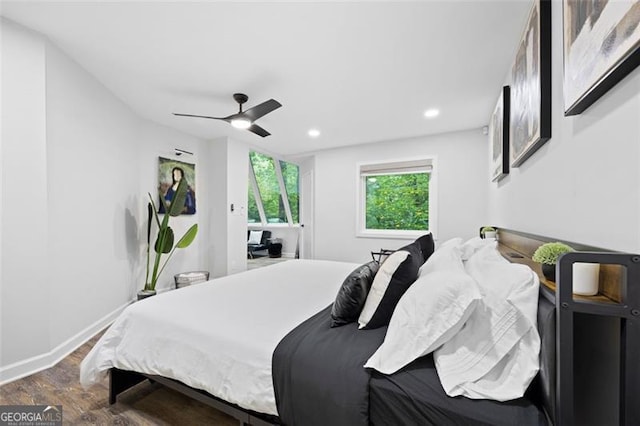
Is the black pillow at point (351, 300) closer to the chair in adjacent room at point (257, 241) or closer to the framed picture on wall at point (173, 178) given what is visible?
the framed picture on wall at point (173, 178)

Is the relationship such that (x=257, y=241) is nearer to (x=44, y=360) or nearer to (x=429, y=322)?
(x=44, y=360)

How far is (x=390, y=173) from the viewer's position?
4633 mm

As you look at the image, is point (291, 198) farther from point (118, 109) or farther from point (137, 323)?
point (137, 323)

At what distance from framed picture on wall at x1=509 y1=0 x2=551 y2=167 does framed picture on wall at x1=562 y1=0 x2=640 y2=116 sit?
0.85 feet

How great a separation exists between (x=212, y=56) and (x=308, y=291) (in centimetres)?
213

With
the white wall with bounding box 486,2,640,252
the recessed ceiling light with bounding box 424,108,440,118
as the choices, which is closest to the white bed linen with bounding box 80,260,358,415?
the white wall with bounding box 486,2,640,252

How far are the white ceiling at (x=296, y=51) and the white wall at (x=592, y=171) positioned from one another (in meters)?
0.86

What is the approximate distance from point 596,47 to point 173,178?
451 cm

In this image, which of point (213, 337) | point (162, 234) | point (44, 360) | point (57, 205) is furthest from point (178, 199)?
point (213, 337)

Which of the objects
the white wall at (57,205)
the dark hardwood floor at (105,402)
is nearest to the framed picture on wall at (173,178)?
the white wall at (57,205)

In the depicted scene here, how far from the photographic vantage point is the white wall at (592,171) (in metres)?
0.80

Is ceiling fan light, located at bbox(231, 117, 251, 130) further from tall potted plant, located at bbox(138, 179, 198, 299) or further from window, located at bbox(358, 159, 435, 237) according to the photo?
window, located at bbox(358, 159, 435, 237)

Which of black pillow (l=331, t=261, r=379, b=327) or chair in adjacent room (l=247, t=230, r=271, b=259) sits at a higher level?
black pillow (l=331, t=261, r=379, b=327)

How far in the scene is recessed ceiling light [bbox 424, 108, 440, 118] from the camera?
3.35m
